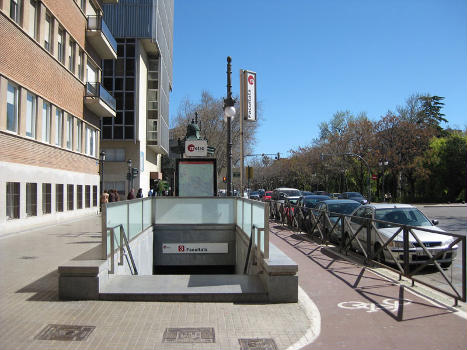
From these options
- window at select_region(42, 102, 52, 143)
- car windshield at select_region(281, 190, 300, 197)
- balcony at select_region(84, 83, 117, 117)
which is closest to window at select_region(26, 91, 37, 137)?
window at select_region(42, 102, 52, 143)

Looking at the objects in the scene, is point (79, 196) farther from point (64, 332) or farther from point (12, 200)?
point (64, 332)

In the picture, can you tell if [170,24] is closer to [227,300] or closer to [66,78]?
[66,78]

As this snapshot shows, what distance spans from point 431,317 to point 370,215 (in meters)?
5.77

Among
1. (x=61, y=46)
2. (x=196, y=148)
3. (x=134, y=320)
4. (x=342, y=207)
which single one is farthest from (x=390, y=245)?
(x=61, y=46)

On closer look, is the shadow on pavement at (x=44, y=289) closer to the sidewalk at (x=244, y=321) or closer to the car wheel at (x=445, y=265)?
the sidewalk at (x=244, y=321)

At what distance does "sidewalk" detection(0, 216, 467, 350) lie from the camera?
461 centimetres

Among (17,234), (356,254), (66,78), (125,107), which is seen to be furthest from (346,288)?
(125,107)

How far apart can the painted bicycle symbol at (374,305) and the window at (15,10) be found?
1532 centimetres

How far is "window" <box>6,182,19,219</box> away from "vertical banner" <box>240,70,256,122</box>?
883 centimetres

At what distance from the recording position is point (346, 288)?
7.02 m

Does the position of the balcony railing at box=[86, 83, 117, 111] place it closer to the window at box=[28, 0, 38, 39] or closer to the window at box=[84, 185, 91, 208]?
the window at box=[84, 185, 91, 208]

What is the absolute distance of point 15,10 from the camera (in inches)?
611

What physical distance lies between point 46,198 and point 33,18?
25.0 feet

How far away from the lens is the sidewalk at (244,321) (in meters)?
4.61
